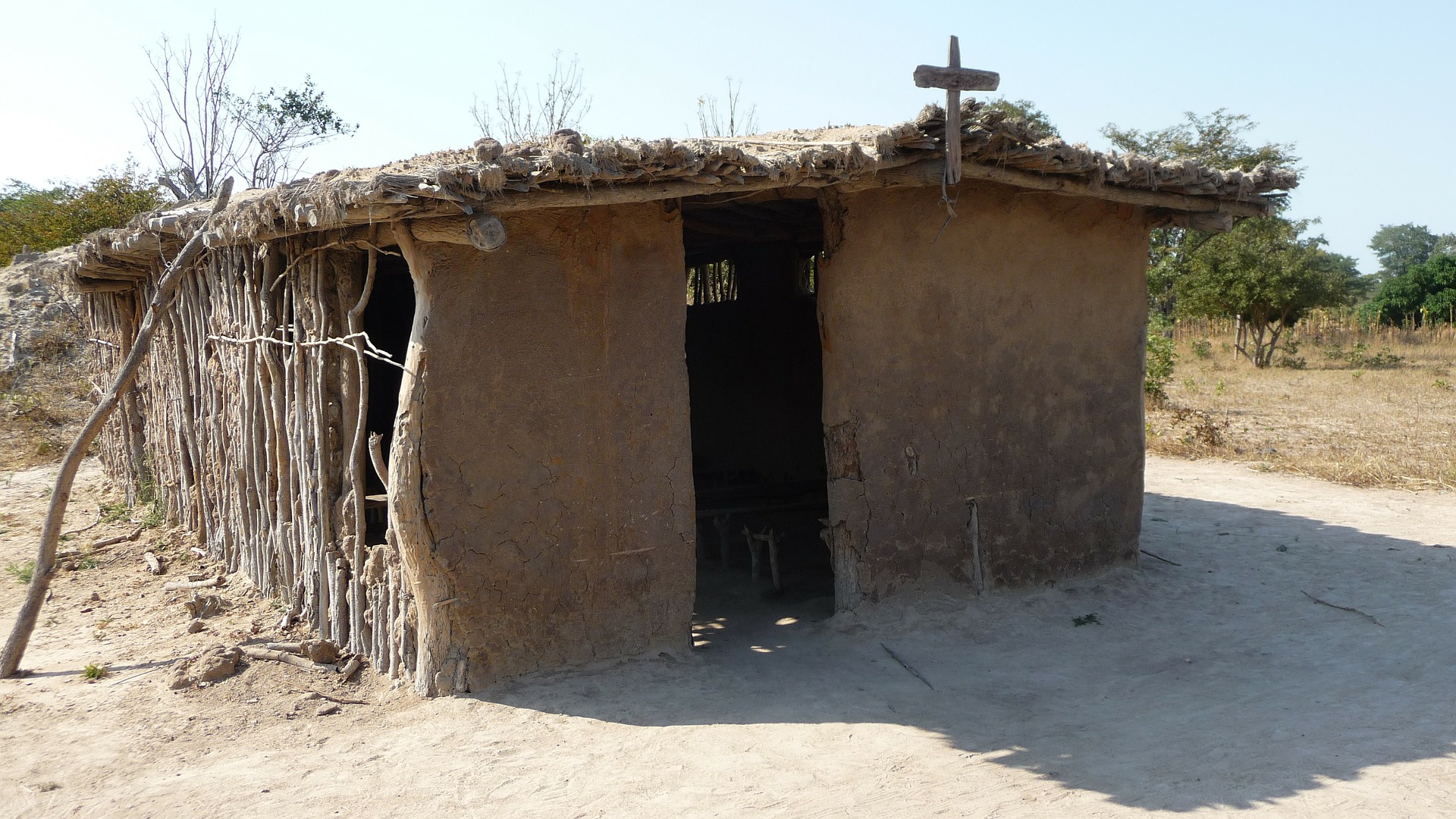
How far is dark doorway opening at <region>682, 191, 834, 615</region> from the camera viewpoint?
6.63 metres

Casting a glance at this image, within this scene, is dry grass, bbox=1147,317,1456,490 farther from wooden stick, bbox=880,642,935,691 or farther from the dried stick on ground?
the dried stick on ground

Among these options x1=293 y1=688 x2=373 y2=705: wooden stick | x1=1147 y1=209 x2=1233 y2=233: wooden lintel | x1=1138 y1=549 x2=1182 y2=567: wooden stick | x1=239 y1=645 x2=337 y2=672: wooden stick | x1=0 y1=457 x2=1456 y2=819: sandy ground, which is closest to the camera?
x1=0 y1=457 x2=1456 y2=819: sandy ground

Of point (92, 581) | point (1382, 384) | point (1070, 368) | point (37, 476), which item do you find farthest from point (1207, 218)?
point (1382, 384)

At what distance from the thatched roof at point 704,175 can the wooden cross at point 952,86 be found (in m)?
0.08

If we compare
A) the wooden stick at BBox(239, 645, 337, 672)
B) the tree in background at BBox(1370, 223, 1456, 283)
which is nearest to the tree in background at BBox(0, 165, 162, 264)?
the wooden stick at BBox(239, 645, 337, 672)

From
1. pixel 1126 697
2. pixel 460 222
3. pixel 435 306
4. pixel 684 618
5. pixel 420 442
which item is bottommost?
pixel 1126 697

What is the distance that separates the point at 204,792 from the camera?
12.9 ft

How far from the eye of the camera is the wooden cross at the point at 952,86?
4719 millimetres

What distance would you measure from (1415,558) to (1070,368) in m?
2.94

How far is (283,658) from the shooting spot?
5219 millimetres

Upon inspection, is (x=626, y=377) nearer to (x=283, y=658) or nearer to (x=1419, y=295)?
(x=283, y=658)

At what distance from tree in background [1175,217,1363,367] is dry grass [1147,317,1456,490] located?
81cm

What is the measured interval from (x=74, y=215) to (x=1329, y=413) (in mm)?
18788

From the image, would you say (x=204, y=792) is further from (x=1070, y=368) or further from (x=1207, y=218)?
(x=1207, y=218)
